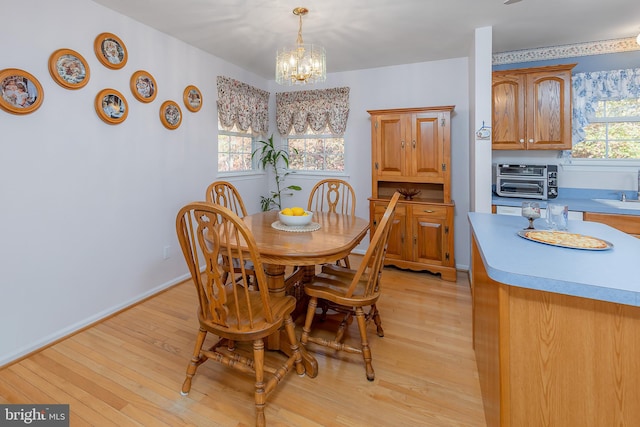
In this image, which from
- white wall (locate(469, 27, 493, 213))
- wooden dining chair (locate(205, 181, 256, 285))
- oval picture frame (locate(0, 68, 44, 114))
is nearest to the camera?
oval picture frame (locate(0, 68, 44, 114))

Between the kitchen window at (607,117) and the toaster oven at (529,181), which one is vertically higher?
the kitchen window at (607,117)

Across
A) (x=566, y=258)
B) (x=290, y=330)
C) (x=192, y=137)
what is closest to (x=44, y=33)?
(x=192, y=137)

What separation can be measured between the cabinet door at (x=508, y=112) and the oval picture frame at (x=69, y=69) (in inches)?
143

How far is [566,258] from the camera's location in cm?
118

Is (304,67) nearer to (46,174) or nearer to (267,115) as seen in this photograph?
(46,174)

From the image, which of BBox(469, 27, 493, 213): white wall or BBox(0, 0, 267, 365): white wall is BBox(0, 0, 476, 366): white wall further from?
BBox(469, 27, 493, 213): white wall

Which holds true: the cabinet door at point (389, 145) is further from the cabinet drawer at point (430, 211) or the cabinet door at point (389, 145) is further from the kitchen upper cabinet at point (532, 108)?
the kitchen upper cabinet at point (532, 108)

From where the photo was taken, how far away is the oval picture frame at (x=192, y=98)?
325 cm

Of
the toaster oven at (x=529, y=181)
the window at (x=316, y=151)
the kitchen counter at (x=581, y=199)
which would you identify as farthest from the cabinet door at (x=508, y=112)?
the window at (x=316, y=151)

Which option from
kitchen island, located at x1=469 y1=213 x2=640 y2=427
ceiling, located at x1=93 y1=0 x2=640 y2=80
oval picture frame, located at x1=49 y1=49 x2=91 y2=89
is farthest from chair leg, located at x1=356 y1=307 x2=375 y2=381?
oval picture frame, located at x1=49 y1=49 x2=91 y2=89

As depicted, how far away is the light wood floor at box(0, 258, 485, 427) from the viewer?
5.08ft

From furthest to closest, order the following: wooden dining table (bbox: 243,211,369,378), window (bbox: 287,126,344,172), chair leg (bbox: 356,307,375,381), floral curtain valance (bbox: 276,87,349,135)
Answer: window (bbox: 287,126,344,172) < floral curtain valance (bbox: 276,87,349,135) < chair leg (bbox: 356,307,375,381) < wooden dining table (bbox: 243,211,369,378)

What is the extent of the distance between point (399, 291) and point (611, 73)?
9.97ft

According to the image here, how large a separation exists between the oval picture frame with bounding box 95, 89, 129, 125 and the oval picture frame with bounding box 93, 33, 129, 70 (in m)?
0.22
